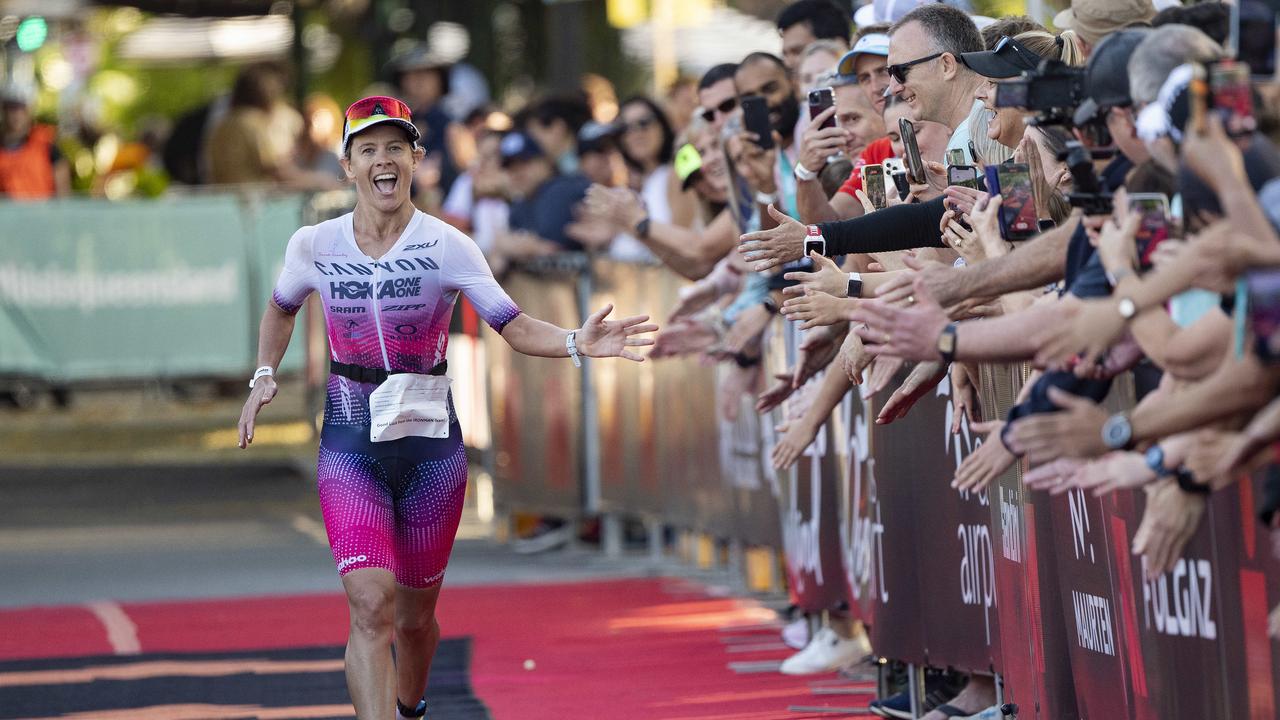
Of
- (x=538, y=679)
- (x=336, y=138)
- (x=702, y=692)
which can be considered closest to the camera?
(x=702, y=692)

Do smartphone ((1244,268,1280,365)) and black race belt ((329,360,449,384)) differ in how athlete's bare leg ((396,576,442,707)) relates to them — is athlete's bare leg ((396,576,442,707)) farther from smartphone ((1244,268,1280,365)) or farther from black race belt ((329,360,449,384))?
smartphone ((1244,268,1280,365))

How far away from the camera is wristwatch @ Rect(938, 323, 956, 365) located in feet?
18.1

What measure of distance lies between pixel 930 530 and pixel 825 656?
1.94 m

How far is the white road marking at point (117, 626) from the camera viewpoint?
11430 millimetres

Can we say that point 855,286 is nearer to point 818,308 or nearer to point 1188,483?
point 818,308

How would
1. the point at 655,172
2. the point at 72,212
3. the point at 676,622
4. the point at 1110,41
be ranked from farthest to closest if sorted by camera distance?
the point at 72,212
the point at 655,172
the point at 676,622
the point at 1110,41

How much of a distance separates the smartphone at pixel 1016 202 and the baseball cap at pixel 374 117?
2.36 metres

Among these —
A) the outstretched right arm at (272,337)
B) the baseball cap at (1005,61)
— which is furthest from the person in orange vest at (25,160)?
the baseball cap at (1005,61)

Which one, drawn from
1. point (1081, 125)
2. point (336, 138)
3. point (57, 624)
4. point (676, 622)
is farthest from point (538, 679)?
point (336, 138)

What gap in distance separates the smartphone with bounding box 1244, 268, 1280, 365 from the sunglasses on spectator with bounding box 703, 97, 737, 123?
6.34 m

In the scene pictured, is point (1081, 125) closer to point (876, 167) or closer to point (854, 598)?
point (876, 167)

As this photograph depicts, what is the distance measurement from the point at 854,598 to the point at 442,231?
9.22 feet

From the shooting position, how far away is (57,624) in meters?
12.5

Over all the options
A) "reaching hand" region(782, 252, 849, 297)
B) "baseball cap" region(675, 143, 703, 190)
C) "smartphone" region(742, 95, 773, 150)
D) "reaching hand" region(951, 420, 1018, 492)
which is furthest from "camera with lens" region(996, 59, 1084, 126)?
"baseball cap" region(675, 143, 703, 190)
